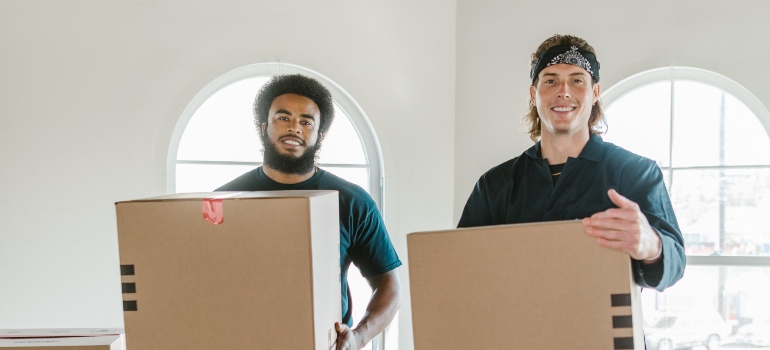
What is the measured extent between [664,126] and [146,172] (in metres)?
2.13

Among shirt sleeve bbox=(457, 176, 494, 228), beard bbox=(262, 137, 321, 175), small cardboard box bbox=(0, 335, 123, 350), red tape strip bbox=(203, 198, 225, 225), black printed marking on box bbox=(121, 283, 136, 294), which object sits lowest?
small cardboard box bbox=(0, 335, 123, 350)

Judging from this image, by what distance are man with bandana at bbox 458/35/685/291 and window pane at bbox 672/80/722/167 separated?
4.09 ft

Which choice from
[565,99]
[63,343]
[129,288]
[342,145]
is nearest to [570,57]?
[565,99]

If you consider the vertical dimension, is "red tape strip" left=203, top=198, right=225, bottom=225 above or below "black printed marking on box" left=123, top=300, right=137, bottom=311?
above

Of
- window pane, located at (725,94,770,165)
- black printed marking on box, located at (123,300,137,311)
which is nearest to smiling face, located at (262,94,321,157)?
black printed marking on box, located at (123,300,137,311)

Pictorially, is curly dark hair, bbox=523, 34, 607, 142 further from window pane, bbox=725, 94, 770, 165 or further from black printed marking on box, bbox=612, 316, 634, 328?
window pane, bbox=725, 94, 770, 165

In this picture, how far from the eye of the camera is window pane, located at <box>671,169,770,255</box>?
2586 mm

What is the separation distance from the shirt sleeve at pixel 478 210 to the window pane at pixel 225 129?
4.34ft

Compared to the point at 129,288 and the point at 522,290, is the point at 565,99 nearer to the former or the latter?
the point at 522,290

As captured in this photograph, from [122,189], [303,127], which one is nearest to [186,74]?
[122,189]

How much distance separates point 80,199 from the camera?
2.31 m

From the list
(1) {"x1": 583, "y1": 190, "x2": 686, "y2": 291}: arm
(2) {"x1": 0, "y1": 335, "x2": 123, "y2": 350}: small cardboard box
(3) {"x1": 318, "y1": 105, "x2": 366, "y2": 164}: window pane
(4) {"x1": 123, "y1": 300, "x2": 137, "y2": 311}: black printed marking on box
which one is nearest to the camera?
(1) {"x1": 583, "y1": 190, "x2": 686, "y2": 291}: arm

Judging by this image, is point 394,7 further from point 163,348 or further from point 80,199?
point 163,348

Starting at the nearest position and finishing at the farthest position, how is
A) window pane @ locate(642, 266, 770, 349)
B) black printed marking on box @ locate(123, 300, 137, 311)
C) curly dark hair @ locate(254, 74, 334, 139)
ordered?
black printed marking on box @ locate(123, 300, 137, 311) → curly dark hair @ locate(254, 74, 334, 139) → window pane @ locate(642, 266, 770, 349)
